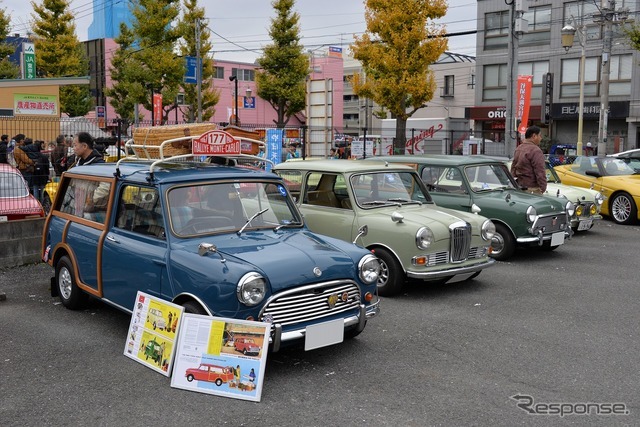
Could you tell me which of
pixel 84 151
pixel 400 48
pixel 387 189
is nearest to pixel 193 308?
pixel 387 189

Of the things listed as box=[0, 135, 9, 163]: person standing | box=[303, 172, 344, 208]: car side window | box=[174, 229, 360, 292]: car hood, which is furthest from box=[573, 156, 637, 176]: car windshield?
box=[0, 135, 9, 163]: person standing

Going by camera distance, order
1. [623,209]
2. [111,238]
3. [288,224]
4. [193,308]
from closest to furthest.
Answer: [193,308] → [111,238] → [288,224] → [623,209]

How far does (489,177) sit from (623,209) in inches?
208

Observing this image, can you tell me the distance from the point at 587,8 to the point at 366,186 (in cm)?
3029

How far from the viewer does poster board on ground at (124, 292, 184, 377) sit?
16.1 ft

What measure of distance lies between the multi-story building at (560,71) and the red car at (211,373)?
93.4ft

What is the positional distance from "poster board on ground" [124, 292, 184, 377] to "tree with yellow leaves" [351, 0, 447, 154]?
1768cm

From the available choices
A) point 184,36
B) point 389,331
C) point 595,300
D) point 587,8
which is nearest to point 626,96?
point 587,8

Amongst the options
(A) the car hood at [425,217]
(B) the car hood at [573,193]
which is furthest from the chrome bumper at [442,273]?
(B) the car hood at [573,193]

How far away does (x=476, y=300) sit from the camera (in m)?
7.54

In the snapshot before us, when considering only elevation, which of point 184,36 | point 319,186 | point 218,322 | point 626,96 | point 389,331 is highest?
point 184,36

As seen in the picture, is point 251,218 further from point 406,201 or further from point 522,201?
point 522,201

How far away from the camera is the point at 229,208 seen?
5.86m

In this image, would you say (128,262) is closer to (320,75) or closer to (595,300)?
(595,300)
